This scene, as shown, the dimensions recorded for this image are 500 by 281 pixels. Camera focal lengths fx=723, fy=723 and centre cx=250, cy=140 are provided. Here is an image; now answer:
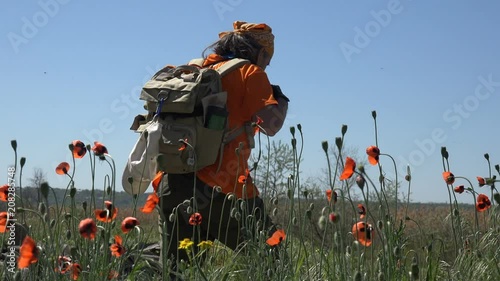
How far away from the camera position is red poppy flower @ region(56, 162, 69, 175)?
3.10 metres

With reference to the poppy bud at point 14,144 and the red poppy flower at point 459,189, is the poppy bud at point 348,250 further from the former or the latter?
the poppy bud at point 14,144

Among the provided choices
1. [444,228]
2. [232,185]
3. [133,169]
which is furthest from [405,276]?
[444,228]

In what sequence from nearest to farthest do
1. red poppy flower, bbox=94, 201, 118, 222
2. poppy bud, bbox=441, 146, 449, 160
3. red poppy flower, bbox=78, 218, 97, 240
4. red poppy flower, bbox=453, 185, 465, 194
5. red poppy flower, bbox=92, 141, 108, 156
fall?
red poppy flower, bbox=78, 218, 97, 240 < red poppy flower, bbox=94, 201, 118, 222 < red poppy flower, bbox=92, 141, 108, 156 < poppy bud, bbox=441, 146, 449, 160 < red poppy flower, bbox=453, 185, 465, 194

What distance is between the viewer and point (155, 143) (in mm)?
3889

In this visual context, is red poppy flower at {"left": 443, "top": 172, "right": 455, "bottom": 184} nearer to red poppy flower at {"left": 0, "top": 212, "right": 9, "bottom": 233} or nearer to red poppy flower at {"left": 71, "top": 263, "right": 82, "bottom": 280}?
red poppy flower at {"left": 71, "top": 263, "right": 82, "bottom": 280}

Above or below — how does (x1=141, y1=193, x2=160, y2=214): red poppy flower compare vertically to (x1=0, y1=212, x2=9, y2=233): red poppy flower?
above

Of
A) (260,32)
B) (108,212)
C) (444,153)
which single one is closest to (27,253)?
(108,212)

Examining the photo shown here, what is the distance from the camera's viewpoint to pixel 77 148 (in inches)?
121

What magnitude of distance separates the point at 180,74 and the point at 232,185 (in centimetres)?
72

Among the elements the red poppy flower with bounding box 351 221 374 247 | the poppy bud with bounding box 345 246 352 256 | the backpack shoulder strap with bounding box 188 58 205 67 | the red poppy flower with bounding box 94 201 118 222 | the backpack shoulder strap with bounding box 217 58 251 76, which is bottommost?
the poppy bud with bounding box 345 246 352 256

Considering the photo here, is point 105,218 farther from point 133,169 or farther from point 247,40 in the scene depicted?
point 247,40

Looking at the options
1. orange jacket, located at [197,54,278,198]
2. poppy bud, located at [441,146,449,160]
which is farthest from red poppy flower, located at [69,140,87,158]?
→ poppy bud, located at [441,146,449,160]

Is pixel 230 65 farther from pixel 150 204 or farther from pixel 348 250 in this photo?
pixel 348 250

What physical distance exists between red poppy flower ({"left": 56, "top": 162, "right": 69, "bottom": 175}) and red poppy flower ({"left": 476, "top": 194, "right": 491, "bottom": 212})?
1.81 meters
